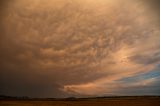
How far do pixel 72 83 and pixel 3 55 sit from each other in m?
1.78

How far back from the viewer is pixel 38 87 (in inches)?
224

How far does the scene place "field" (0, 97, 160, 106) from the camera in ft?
16.6

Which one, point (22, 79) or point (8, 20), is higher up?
point (8, 20)

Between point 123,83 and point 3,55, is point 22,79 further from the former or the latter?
point 123,83

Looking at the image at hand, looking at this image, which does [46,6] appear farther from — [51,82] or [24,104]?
[24,104]

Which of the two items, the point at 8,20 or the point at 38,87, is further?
the point at 8,20

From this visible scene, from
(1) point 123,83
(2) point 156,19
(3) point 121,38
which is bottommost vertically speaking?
(1) point 123,83

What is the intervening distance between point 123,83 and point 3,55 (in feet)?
9.31

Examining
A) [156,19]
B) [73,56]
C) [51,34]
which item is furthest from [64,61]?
[156,19]

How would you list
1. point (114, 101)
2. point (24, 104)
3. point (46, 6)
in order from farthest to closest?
point (46, 6) < point (24, 104) < point (114, 101)

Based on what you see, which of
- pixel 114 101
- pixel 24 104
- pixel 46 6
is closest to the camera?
pixel 114 101

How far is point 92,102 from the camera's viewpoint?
527 centimetres

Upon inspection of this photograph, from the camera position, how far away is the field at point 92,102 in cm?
507

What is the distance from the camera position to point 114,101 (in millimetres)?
5156
